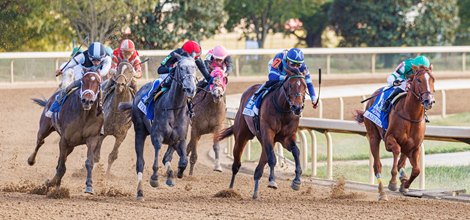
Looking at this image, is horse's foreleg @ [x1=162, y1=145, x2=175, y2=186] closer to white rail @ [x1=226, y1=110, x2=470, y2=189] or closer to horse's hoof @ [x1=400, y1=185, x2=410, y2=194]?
horse's hoof @ [x1=400, y1=185, x2=410, y2=194]

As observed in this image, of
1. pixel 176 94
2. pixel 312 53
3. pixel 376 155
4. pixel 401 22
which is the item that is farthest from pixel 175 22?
pixel 176 94

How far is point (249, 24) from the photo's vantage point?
39594 millimetres

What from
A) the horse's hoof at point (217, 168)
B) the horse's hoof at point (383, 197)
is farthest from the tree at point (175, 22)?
the horse's hoof at point (383, 197)

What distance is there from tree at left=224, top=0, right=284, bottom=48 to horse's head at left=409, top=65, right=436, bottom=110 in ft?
83.6

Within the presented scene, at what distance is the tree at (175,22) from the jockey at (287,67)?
1931 centimetres

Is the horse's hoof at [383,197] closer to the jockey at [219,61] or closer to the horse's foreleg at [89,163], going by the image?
the horse's foreleg at [89,163]

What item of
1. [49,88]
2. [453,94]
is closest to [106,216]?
[49,88]

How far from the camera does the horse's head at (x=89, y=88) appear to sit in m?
11.9

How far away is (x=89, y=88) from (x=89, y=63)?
0.92 metres

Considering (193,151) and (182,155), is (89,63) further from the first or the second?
(193,151)

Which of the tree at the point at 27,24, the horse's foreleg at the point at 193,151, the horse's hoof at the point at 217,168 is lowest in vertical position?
the horse's hoof at the point at 217,168

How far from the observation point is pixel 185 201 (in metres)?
12.2

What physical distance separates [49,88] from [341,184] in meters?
12.6

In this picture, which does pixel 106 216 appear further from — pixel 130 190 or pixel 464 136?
pixel 464 136
